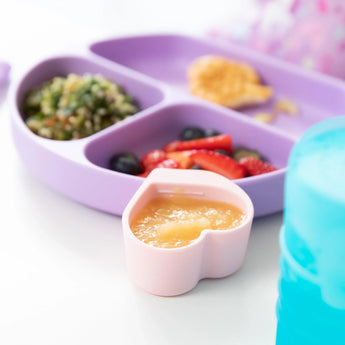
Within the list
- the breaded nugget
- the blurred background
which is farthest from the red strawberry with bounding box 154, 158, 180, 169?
the blurred background

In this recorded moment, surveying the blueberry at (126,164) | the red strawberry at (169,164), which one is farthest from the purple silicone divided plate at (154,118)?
the red strawberry at (169,164)

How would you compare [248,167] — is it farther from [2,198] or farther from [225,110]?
[2,198]

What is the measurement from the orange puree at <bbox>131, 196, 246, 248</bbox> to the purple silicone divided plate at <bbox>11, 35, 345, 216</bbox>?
88mm

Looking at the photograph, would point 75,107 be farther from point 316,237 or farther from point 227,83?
point 316,237

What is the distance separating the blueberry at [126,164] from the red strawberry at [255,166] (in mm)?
240

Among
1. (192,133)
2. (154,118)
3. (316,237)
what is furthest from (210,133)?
(316,237)

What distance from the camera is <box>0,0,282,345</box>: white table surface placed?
1072 mm

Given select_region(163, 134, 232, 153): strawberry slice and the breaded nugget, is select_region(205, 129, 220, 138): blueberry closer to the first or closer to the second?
select_region(163, 134, 232, 153): strawberry slice

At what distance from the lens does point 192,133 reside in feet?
5.13

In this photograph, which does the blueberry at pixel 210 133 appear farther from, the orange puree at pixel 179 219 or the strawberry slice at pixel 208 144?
the orange puree at pixel 179 219

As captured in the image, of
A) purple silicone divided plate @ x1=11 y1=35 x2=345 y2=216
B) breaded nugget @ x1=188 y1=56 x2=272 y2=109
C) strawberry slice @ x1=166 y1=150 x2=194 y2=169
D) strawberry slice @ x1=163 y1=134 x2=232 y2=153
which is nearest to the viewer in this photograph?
purple silicone divided plate @ x1=11 y1=35 x2=345 y2=216

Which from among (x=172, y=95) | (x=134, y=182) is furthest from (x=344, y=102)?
(x=134, y=182)

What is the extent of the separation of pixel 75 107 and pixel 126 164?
25cm

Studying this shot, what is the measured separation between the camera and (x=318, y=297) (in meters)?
0.83
